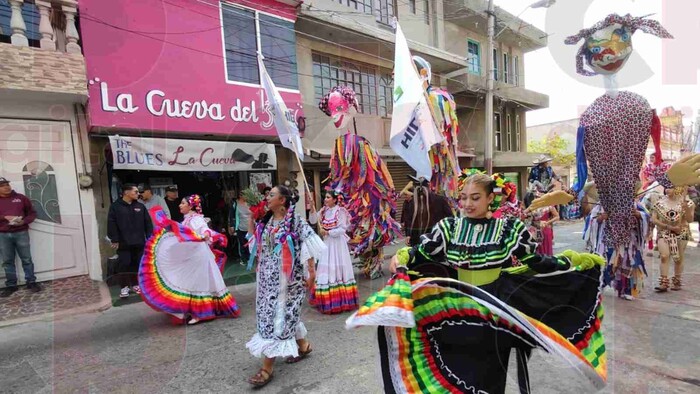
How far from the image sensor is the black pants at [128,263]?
5750mm

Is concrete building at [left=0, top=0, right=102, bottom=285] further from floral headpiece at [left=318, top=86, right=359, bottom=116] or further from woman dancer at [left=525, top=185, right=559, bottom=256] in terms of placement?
woman dancer at [left=525, top=185, right=559, bottom=256]

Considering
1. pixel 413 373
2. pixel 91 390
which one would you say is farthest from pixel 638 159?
pixel 91 390

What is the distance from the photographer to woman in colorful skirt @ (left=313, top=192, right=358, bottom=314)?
460cm

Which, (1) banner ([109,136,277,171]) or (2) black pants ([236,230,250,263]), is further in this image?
(2) black pants ([236,230,250,263])

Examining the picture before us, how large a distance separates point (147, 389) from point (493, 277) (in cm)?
269

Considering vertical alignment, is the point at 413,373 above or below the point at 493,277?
below

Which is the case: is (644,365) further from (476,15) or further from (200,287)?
(476,15)

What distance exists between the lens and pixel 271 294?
3010 millimetres

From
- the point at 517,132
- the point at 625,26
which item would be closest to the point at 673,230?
the point at 625,26

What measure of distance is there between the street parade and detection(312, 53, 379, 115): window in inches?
2.7

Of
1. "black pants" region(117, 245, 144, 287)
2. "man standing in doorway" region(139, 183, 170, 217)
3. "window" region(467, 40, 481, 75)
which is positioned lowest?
"black pants" region(117, 245, 144, 287)

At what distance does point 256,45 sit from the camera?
8.19 m

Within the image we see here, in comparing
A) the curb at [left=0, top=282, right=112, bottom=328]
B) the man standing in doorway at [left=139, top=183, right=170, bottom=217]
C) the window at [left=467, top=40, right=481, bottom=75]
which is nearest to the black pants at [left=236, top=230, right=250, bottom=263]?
the man standing in doorway at [left=139, top=183, right=170, bottom=217]

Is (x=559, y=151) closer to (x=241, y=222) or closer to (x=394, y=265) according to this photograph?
(x=241, y=222)
